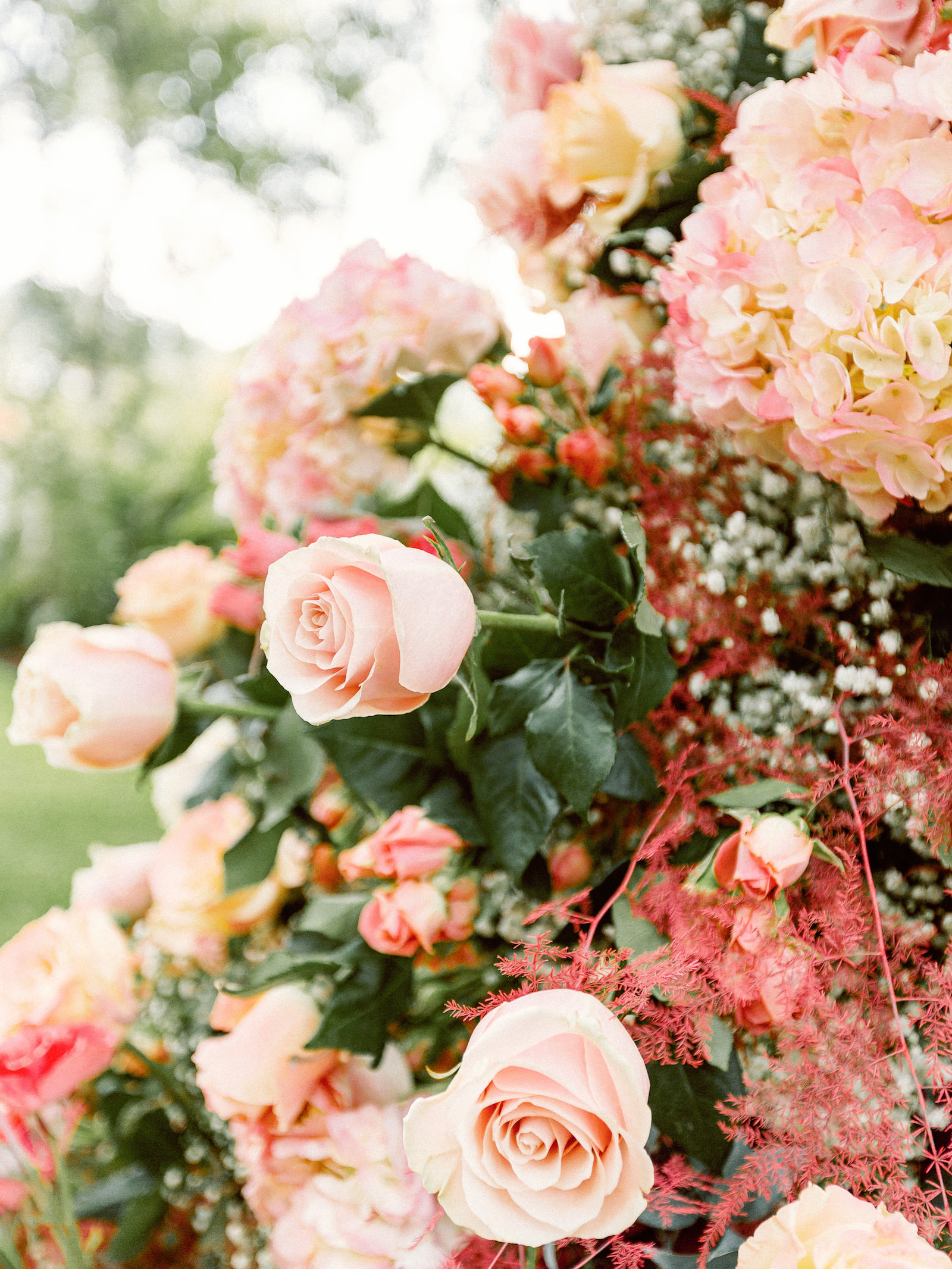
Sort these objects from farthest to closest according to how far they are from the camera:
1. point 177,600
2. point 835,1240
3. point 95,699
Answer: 1. point 177,600
2. point 95,699
3. point 835,1240

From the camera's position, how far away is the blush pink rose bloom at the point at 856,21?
0.38 metres

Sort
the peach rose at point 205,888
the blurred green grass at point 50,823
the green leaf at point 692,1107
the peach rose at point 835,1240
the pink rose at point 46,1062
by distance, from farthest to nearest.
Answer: the blurred green grass at point 50,823, the peach rose at point 205,888, the pink rose at point 46,1062, the green leaf at point 692,1107, the peach rose at point 835,1240

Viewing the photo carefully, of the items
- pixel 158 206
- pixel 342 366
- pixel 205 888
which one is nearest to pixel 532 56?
pixel 342 366

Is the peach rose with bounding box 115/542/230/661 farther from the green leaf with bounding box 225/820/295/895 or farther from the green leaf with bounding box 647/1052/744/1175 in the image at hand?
the green leaf with bounding box 647/1052/744/1175

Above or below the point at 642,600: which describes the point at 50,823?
below

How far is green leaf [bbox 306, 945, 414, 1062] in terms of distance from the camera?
463 millimetres

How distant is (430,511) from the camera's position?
Answer: 0.59m

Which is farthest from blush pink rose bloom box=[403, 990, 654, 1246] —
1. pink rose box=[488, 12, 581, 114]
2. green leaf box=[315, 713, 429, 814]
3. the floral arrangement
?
pink rose box=[488, 12, 581, 114]

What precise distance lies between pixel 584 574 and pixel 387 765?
6.5 inches

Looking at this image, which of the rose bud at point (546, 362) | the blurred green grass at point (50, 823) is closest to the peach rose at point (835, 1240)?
the rose bud at point (546, 362)

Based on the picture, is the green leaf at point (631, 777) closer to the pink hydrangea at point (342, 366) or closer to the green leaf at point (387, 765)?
the green leaf at point (387, 765)

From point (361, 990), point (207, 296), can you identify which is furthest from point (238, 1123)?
point (207, 296)

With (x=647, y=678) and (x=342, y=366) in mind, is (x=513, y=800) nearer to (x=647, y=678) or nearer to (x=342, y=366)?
(x=647, y=678)

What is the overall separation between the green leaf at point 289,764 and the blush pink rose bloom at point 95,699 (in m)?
0.06
